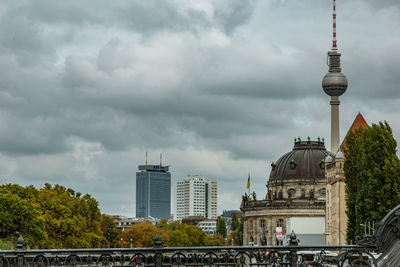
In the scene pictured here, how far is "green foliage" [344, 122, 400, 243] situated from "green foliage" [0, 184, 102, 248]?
32.0 metres

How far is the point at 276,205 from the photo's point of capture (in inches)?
7869

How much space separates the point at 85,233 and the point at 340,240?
110ft

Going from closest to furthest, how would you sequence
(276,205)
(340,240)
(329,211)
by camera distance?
1. (340,240)
2. (329,211)
3. (276,205)

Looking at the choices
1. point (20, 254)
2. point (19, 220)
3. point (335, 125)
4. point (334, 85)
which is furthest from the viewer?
point (334, 85)

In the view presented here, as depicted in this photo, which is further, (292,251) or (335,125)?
(335,125)

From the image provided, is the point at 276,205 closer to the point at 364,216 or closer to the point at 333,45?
the point at 333,45

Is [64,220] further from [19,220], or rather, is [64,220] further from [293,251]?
[293,251]

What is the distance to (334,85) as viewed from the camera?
179 meters

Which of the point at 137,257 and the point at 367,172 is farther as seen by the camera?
the point at 367,172

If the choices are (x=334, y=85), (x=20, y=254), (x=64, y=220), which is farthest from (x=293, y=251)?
(x=334, y=85)

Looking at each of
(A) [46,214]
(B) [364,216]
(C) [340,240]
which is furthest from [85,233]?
(B) [364,216]

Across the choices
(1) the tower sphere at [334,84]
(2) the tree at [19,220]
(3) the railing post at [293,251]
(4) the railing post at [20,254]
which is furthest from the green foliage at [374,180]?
(1) the tower sphere at [334,84]

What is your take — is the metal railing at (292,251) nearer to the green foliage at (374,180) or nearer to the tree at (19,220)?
the green foliage at (374,180)

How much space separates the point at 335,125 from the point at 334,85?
Result: 11566 millimetres
